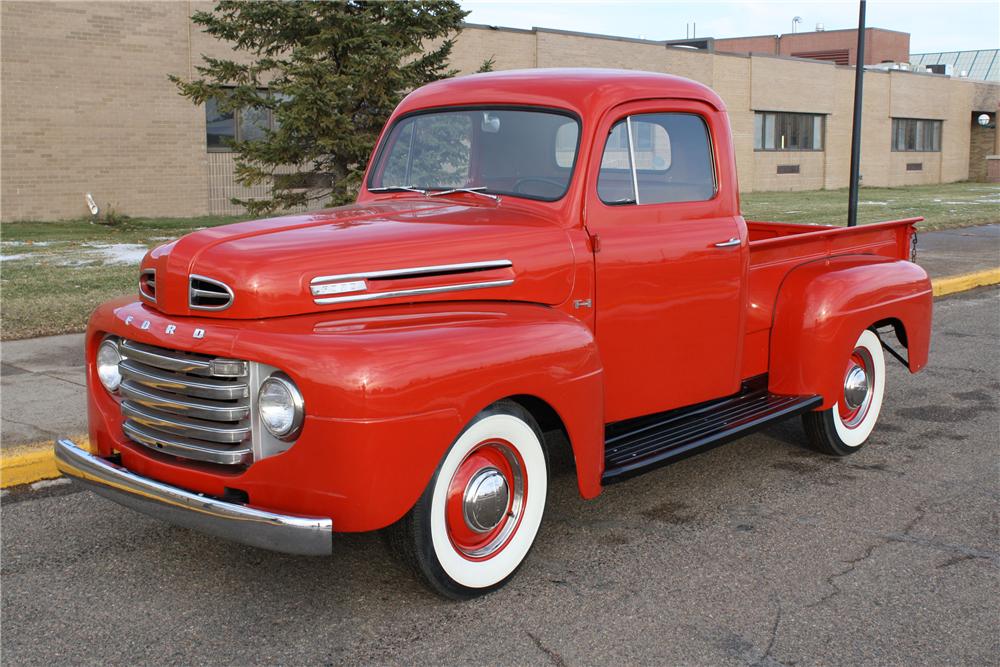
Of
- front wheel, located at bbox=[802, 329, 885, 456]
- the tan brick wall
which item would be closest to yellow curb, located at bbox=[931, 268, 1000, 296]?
front wheel, located at bbox=[802, 329, 885, 456]

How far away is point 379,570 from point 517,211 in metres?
1.64

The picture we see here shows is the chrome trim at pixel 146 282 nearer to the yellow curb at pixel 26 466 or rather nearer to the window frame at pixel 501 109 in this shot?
the window frame at pixel 501 109

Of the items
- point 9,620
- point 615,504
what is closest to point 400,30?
point 615,504

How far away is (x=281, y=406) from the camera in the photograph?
3438 millimetres

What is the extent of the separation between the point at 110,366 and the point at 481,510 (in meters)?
1.66

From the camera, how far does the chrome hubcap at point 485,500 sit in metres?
3.75

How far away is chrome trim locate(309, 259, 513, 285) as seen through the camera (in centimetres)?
372

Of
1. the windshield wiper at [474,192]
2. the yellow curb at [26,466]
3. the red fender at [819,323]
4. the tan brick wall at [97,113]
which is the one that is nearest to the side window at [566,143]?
the windshield wiper at [474,192]

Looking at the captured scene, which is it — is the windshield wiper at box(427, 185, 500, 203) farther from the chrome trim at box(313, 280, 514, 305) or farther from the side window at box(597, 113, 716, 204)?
the chrome trim at box(313, 280, 514, 305)

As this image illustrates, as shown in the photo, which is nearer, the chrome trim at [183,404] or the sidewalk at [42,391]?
the chrome trim at [183,404]

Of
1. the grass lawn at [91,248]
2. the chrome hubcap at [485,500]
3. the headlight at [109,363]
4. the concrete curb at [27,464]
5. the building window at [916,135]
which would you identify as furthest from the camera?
the building window at [916,135]

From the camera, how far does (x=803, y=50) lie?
60.5m

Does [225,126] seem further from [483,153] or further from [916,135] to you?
[916,135]

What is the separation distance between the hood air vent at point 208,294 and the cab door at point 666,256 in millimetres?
1606
